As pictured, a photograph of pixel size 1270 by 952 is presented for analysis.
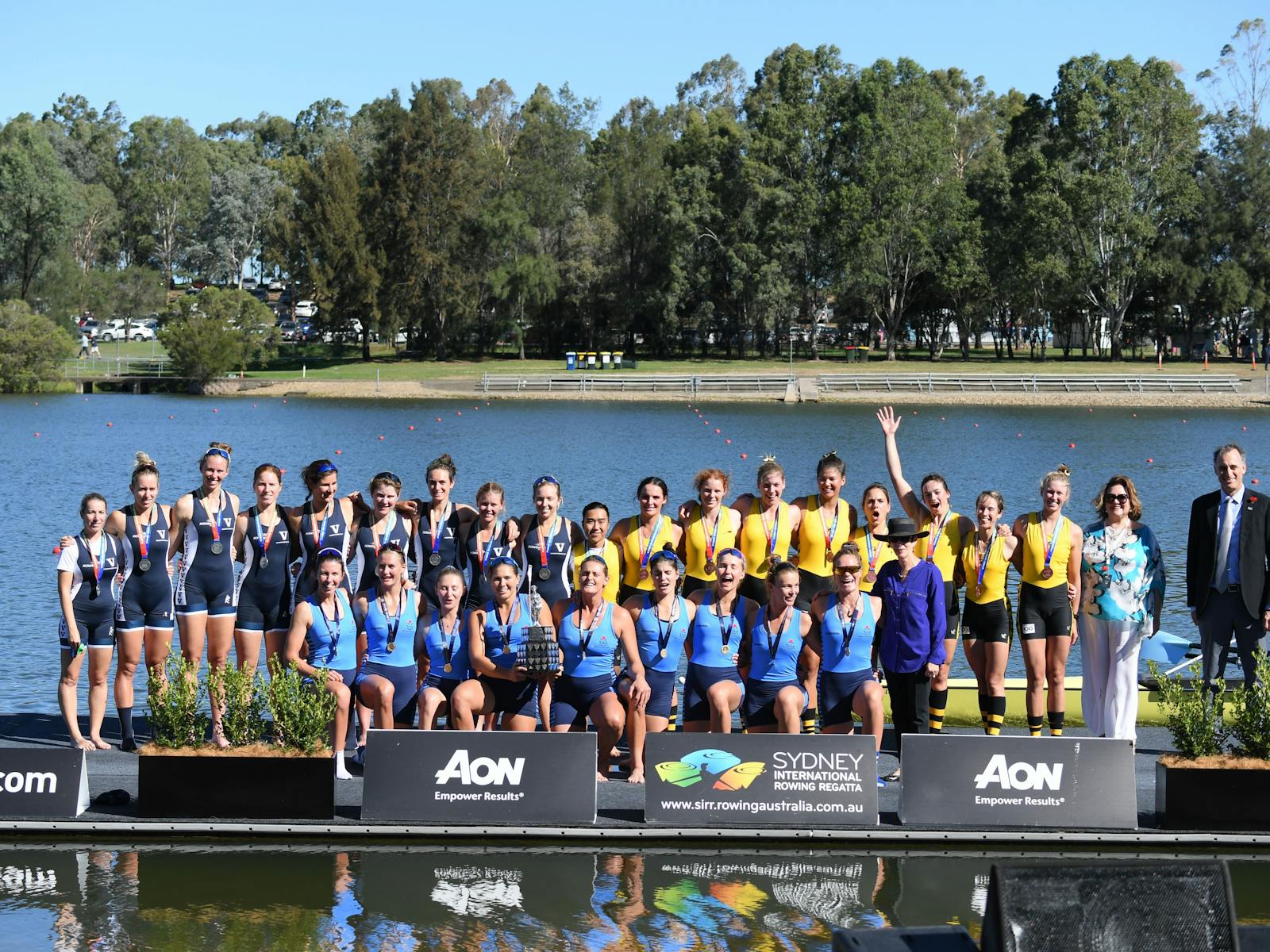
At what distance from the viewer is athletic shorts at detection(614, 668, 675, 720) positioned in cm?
909

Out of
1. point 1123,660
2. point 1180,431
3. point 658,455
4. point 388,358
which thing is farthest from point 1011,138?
point 1123,660

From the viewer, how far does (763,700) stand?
8977mm

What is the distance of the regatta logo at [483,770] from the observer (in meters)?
8.64

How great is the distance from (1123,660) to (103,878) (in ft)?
21.3

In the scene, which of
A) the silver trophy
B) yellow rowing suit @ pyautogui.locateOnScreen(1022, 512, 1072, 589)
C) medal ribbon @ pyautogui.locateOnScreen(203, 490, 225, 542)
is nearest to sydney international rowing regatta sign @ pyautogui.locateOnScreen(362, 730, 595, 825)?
the silver trophy

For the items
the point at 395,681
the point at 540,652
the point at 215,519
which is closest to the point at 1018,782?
the point at 540,652

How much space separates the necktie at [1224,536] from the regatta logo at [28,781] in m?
7.65

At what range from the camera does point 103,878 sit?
8.23 metres

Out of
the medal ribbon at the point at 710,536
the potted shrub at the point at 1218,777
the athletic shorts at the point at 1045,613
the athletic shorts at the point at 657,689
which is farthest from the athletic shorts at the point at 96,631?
the potted shrub at the point at 1218,777

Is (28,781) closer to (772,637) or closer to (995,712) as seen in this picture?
(772,637)

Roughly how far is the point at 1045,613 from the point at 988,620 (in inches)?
14.9

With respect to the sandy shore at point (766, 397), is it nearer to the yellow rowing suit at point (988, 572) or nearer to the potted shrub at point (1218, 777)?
the yellow rowing suit at point (988, 572)

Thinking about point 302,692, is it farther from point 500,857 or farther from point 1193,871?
point 1193,871

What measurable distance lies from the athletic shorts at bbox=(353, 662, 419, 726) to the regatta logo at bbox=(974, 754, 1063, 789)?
142 inches
